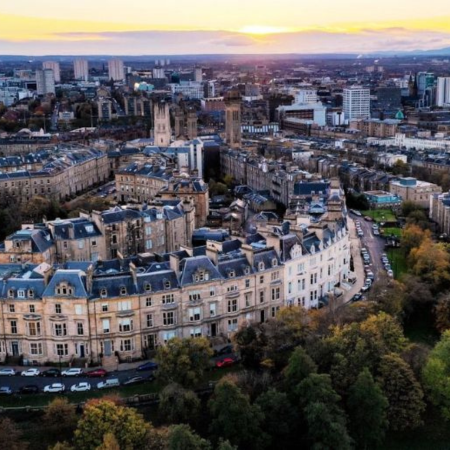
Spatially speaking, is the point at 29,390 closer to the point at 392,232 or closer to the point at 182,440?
the point at 182,440

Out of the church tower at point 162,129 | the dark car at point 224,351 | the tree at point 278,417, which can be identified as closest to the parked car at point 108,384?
the dark car at point 224,351

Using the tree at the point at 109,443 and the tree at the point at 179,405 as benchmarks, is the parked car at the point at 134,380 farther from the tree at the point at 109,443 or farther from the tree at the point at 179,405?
the tree at the point at 109,443

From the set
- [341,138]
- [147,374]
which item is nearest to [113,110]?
[341,138]

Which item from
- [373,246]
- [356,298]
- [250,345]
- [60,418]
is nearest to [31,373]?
[60,418]

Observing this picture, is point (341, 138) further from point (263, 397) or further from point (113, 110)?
point (263, 397)

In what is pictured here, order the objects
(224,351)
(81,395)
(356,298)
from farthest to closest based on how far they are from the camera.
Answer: (356,298) < (224,351) < (81,395)

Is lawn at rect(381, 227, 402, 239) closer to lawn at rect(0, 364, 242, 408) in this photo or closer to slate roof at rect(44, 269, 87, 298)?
lawn at rect(0, 364, 242, 408)
